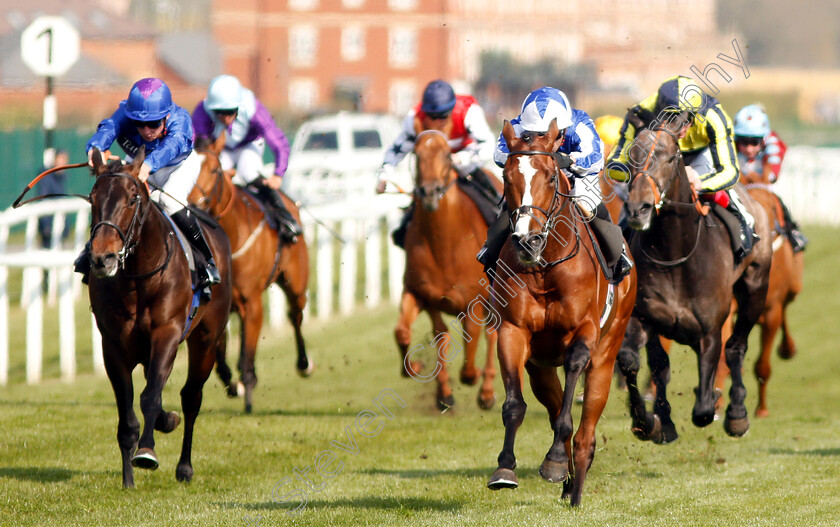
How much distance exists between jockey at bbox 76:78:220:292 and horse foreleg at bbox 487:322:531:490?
186 centimetres

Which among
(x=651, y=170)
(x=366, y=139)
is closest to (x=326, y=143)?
(x=366, y=139)

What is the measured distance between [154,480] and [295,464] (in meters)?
0.92

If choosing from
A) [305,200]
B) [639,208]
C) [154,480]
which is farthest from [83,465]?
[305,200]

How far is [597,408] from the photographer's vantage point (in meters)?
5.34

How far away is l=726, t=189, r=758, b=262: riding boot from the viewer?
22.2 ft

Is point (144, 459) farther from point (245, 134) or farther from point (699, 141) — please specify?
point (245, 134)

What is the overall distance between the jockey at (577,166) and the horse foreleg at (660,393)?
3.75 feet

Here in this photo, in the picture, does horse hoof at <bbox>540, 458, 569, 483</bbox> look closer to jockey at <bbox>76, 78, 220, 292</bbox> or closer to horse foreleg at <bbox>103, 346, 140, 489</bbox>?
horse foreleg at <bbox>103, 346, 140, 489</bbox>

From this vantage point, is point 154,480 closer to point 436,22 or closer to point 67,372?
point 67,372

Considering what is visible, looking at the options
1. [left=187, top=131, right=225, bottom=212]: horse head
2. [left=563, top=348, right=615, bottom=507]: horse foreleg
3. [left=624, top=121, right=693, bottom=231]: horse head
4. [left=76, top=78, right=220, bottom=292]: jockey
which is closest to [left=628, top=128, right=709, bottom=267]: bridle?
[left=624, top=121, right=693, bottom=231]: horse head

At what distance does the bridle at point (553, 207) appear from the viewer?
Result: 4777mm

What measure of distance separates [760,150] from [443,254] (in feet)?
9.03

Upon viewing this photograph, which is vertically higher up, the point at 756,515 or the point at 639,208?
the point at 639,208

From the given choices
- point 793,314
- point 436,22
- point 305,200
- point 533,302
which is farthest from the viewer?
point 436,22
